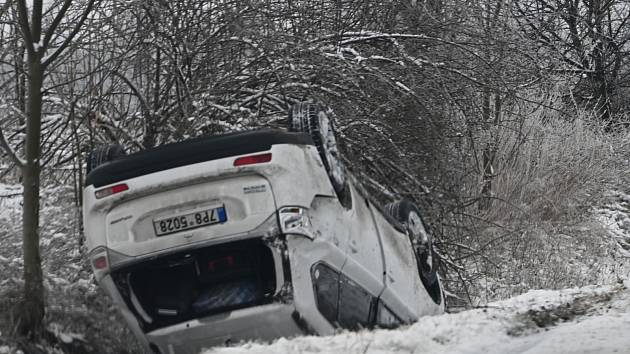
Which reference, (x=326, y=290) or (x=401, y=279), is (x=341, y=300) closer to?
(x=326, y=290)

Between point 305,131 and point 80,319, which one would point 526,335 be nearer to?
point 305,131

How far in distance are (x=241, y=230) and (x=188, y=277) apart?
2.14 ft

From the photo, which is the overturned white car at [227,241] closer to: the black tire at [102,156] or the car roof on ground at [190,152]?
the car roof on ground at [190,152]

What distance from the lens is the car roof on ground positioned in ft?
14.6

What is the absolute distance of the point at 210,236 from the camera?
14.4 ft

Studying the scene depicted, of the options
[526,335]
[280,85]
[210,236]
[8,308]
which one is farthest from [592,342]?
[280,85]

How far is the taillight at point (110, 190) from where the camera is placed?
4512mm

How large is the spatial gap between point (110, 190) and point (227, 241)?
2.28ft

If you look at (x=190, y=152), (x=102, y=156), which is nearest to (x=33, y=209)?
(x=102, y=156)

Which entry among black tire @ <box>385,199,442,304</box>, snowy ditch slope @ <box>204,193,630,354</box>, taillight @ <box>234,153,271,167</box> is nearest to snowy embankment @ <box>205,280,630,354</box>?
snowy ditch slope @ <box>204,193,630,354</box>

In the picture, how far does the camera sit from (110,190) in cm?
454

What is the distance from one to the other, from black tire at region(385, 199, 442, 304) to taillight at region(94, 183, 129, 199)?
263cm

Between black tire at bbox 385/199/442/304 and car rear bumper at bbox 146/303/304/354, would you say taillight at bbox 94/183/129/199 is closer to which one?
car rear bumper at bbox 146/303/304/354

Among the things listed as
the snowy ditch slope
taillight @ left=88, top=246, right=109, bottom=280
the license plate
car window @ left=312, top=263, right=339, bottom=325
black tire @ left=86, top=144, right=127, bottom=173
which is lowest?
the snowy ditch slope
